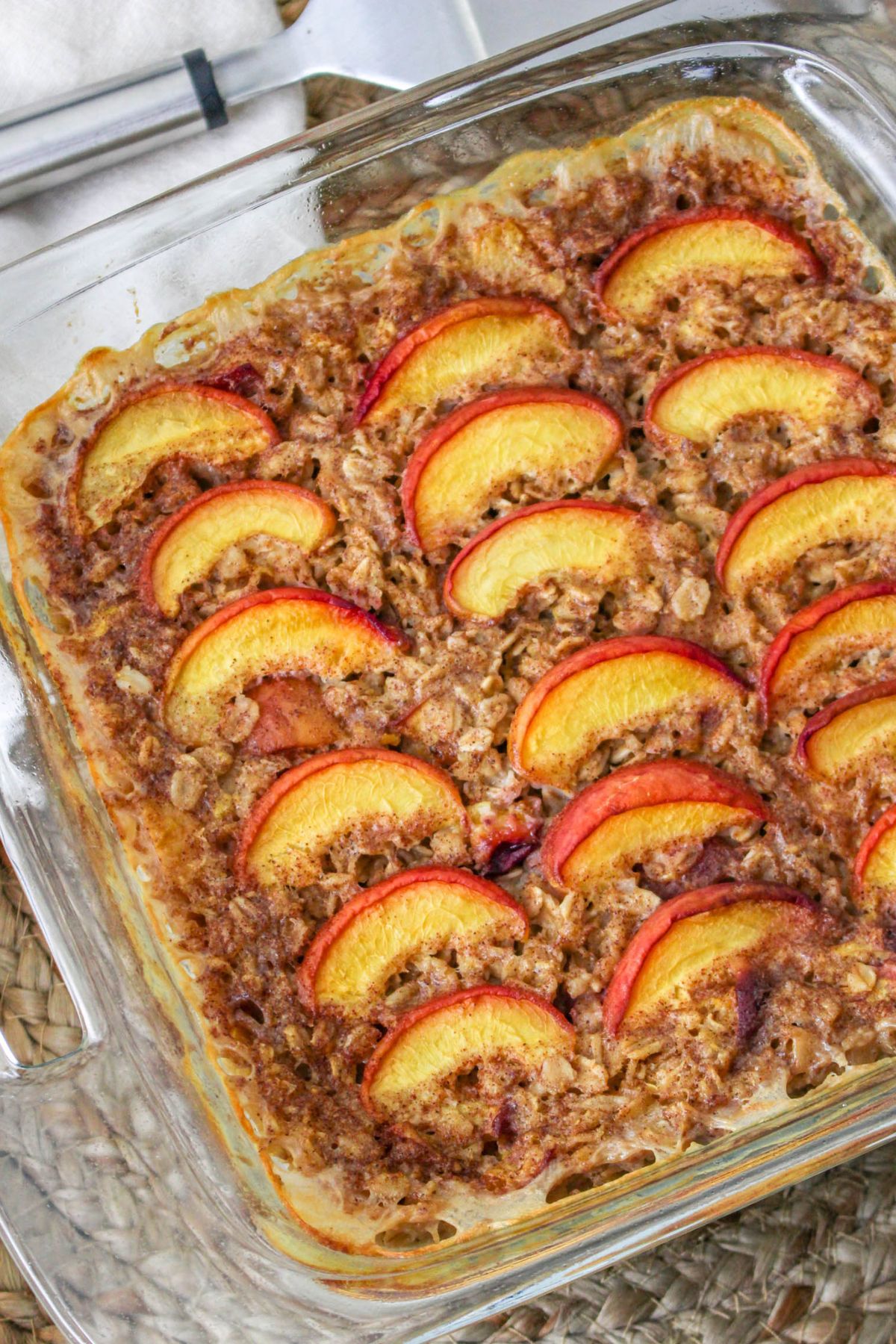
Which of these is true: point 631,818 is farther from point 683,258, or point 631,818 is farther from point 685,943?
point 683,258

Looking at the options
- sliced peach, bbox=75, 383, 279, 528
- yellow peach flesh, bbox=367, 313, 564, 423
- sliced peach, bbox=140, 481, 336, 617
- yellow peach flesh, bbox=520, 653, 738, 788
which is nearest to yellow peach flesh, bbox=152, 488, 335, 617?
sliced peach, bbox=140, 481, 336, 617

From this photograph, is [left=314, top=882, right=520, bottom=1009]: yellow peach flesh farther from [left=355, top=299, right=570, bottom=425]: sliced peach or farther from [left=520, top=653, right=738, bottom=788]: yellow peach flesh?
[left=355, top=299, right=570, bottom=425]: sliced peach

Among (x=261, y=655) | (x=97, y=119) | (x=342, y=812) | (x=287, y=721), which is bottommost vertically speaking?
(x=342, y=812)

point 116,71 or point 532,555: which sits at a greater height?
point 116,71

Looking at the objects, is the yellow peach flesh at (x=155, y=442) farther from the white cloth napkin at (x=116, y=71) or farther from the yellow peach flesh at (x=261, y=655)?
the white cloth napkin at (x=116, y=71)

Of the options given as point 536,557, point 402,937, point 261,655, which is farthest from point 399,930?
point 536,557

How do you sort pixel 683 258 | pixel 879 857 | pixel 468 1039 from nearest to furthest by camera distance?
pixel 468 1039
pixel 879 857
pixel 683 258
